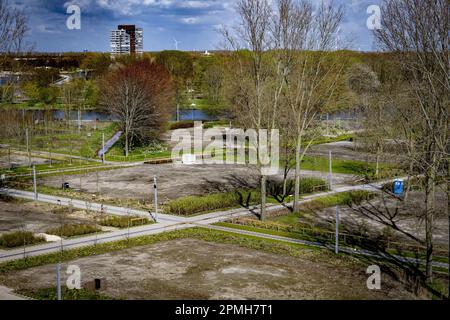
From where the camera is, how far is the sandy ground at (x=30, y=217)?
34656 millimetres

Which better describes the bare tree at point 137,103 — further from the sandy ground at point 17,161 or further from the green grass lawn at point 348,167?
the green grass lawn at point 348,167

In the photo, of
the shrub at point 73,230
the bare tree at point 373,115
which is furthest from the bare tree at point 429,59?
the shrub at point 73,230

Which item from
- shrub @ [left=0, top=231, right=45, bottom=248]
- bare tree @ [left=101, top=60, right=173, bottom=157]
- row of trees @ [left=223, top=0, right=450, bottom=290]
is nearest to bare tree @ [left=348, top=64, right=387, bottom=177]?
row of trees @ [left=223, top=0, right=450, bottom=290]

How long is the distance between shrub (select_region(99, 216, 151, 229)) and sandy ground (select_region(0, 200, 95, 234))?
6.11 ft

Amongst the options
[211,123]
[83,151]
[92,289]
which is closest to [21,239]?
[92,289]

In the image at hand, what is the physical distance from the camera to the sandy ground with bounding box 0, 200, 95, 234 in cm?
3466

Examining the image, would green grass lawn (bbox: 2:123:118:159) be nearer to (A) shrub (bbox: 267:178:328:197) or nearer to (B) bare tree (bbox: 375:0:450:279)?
(A) shrub (bbox: 267:178:328:197)

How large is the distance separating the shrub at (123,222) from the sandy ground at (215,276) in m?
5.36

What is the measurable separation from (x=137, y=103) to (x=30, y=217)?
115 ft

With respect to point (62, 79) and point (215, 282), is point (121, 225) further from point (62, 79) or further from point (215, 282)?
point (62, 79)

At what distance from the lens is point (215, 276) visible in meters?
25.2

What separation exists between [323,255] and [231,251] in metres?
4.95

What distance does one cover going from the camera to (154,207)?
1563 inches

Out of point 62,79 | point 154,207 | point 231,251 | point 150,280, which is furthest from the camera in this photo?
point 62,79
